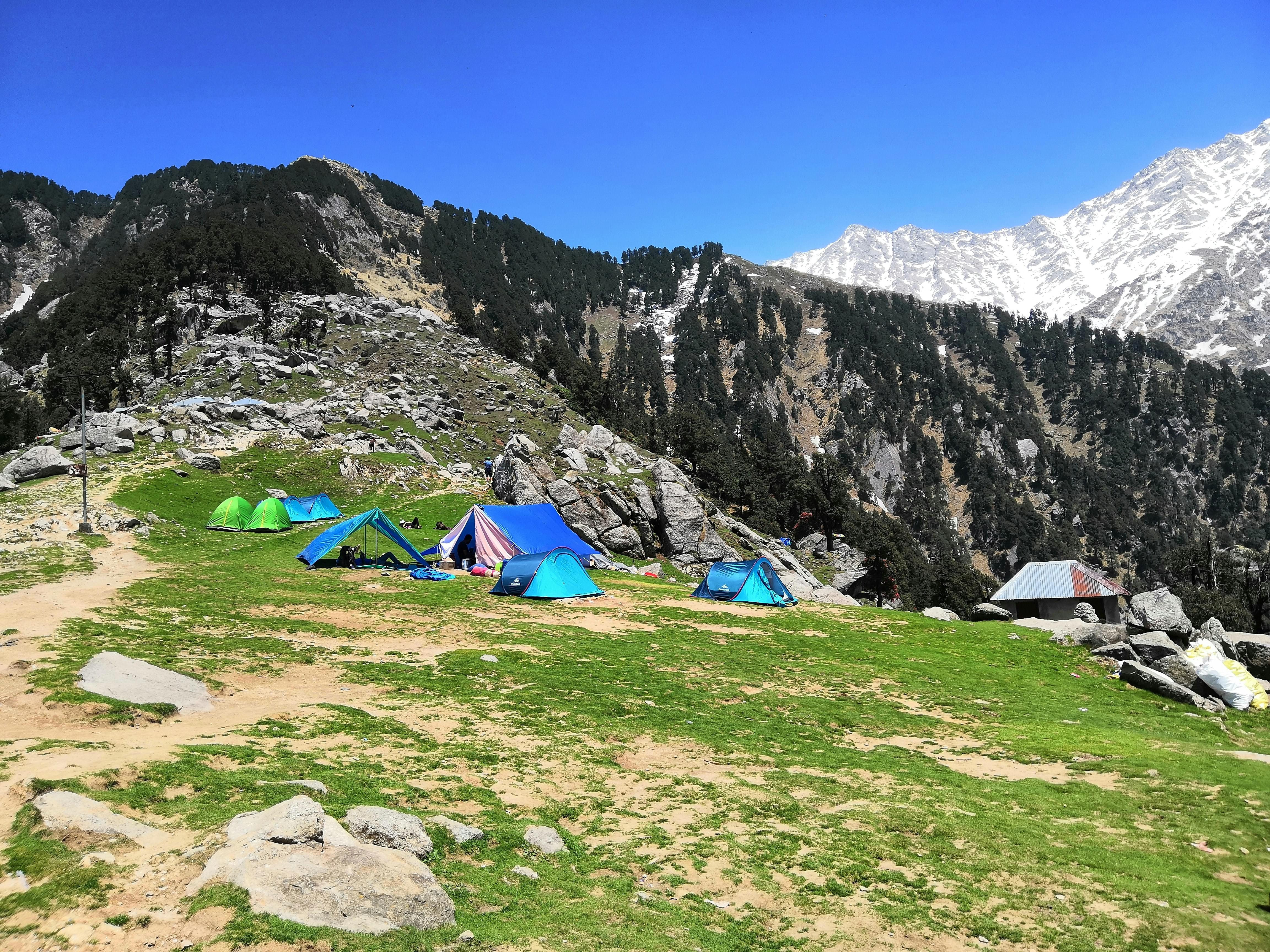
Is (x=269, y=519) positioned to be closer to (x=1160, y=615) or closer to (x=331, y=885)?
(x=331, y=885)

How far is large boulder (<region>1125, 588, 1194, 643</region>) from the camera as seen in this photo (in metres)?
26.7

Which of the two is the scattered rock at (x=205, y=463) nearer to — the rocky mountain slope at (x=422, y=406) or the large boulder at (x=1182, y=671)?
the rocky mountain slope at (x=422, y=406)

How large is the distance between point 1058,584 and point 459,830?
151 ft

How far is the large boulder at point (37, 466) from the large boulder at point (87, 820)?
164 feet

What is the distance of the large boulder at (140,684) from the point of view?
14625 millimetres

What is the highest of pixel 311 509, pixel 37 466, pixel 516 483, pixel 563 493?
pixel 516 483

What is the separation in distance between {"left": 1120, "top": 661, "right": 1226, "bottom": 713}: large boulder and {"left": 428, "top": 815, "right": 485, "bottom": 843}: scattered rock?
856 inches

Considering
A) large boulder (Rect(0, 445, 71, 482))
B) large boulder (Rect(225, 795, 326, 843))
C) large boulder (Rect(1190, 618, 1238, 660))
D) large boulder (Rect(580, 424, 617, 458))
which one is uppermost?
large boulder (Rect(580, 424, 617, 458))

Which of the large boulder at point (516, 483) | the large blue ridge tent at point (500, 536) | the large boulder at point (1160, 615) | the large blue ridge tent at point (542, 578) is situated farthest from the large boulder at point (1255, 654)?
the large boulder at point (516, 483)

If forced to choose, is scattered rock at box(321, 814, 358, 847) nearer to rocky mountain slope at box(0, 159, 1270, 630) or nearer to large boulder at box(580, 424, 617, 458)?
rocky mountain slope at box(0, 159, 1270, 630)

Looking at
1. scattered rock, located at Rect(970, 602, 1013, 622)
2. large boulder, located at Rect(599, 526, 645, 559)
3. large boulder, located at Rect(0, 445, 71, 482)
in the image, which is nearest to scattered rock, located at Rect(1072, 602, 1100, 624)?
scattered rock, located at Rect(970, 602, 1013, 622)

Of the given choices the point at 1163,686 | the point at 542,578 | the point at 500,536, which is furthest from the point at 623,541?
the point at 1163,686

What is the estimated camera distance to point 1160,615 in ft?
89.1

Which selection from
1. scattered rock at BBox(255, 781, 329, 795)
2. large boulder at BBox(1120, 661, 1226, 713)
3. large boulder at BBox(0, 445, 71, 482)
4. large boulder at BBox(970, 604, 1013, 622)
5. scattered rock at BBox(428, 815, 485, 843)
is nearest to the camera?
scattered rock at BBox(428, 815, 485, 843)
